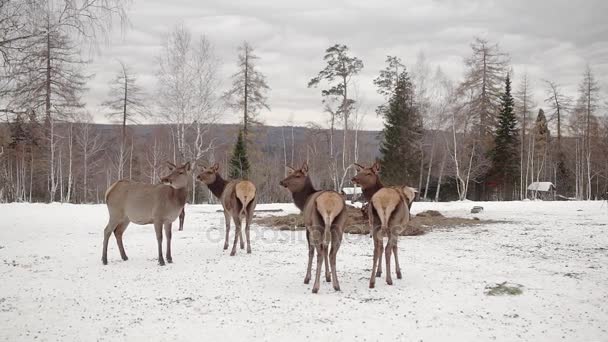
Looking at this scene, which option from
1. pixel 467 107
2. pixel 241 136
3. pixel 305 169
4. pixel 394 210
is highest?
pixel 467 107

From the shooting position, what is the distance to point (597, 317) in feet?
18.7

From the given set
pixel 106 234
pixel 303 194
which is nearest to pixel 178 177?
pixel 106 234

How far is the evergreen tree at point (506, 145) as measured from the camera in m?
41.6

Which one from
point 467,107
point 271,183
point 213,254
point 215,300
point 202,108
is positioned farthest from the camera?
point 271,183

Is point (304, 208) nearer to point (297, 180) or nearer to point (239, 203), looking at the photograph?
point (297, 180)

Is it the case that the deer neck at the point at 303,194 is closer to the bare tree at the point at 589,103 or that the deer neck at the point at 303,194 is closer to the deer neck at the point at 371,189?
the deer neck at the point at 371,189

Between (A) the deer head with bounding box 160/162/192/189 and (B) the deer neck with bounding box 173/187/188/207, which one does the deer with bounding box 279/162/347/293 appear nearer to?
(B) the deer neck with bounding box 173/187/188/207

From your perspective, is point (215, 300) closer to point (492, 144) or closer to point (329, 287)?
point (329, 287)

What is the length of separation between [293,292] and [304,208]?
1.74 meters

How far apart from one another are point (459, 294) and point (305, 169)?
3803 mm

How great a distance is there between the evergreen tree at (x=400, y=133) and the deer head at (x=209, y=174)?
28458mm

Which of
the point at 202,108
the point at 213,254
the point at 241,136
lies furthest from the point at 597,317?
the point at 241,136

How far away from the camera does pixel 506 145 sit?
41.8 metres

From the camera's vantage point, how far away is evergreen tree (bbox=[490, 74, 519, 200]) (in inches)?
1638
